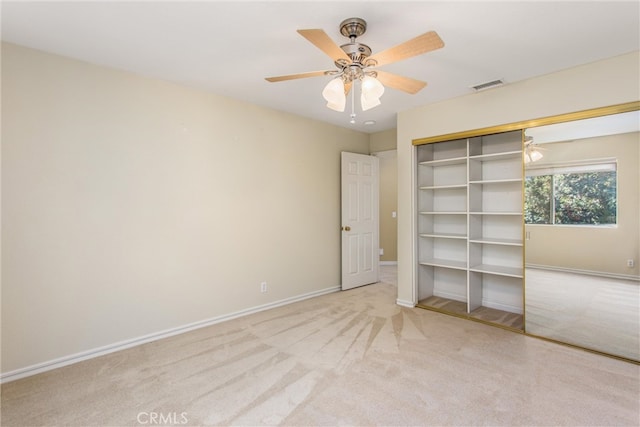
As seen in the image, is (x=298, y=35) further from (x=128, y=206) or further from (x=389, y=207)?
(x=389, y=207)

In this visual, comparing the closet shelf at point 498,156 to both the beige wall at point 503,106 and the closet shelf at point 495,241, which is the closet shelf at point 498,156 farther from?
the closet shelf at point 495,241

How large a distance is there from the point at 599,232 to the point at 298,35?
10.4 feet

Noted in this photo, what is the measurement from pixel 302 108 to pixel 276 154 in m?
0.66

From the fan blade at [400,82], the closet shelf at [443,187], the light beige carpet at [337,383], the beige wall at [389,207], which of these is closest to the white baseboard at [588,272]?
the light beige carpet at [337,383]

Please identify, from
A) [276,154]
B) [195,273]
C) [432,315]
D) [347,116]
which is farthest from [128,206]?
[432,315]

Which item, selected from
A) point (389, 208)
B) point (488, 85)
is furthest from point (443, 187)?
point (389, 208)

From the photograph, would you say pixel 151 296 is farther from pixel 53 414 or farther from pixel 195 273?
pixel 53 414

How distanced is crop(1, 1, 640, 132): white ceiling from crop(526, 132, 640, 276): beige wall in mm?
753

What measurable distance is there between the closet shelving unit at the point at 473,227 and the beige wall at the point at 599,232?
0.24 m

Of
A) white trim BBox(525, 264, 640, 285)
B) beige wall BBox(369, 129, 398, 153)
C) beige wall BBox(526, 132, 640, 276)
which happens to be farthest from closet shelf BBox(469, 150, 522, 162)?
beige wall BBox(369, 129, 398, 153)

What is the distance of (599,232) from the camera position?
9.62 feet

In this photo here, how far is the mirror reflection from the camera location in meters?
2.74

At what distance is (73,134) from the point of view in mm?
2625

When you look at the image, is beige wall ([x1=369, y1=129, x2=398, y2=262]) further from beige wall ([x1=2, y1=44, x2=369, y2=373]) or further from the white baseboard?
the white baseboard
